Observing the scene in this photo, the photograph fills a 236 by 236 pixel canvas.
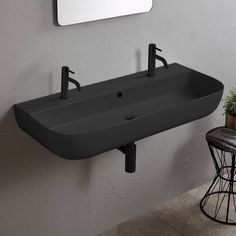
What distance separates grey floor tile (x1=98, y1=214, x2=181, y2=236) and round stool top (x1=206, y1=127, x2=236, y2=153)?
52 centimetres

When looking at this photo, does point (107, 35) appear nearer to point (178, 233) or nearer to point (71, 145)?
point (71, 145)

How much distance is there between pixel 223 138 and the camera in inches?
120

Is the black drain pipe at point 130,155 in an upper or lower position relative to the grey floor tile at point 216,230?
upper

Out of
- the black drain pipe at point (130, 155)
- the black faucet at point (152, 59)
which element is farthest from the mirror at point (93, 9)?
the black drain pipe at point (130, 155)

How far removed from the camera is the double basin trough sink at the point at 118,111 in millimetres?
2328

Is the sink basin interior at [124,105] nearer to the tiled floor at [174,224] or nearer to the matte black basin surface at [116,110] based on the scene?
the matte black basin surface at [116,110]

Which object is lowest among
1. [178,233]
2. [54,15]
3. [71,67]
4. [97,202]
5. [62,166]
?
[178,233]

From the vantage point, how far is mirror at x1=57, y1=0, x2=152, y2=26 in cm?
246

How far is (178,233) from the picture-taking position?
3090mm

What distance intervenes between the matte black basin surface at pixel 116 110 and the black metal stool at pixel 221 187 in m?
0.29

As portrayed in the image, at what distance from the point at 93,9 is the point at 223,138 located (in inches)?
39.8

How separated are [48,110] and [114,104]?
366 millimetres

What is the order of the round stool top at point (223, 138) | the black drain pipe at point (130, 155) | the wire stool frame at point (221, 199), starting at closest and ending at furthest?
the black drain pipe at point (130, 155) → the round stool top at point (223, 138) → the wire stool frame at point (221, 199)

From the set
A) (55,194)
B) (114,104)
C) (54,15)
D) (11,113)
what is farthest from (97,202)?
(54,15)
